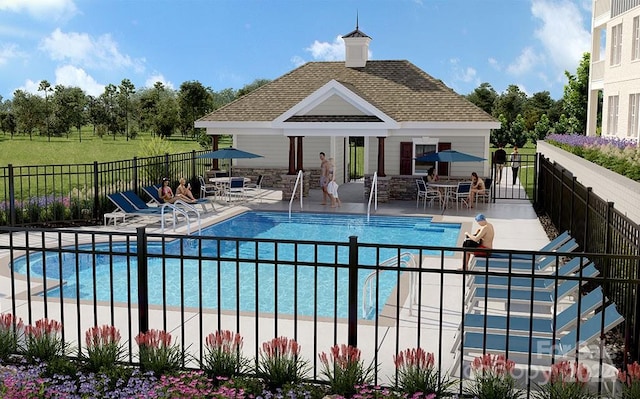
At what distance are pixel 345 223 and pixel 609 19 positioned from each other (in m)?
20.3

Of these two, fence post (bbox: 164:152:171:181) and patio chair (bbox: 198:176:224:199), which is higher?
fence post (bbox: 164:152:171:181)

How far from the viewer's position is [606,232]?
30.6ft

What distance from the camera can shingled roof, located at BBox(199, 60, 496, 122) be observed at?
25.4 m

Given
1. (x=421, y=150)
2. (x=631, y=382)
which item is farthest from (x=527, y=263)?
(x=421, y=150)

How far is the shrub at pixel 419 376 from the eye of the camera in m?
6.36

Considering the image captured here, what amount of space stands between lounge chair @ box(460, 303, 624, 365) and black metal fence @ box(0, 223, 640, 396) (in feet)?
0.09

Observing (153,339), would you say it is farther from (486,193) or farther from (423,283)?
(486,193)

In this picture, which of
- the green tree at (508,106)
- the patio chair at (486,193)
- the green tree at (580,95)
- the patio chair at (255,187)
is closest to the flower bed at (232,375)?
the patio chair at (486,193)

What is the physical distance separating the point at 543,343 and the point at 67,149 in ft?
202

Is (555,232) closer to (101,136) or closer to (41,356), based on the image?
(41,356)

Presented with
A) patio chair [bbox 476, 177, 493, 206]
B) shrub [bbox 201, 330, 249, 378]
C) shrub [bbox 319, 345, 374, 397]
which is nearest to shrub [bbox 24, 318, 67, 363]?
shrub [bbox 201, 330, 249, 378]

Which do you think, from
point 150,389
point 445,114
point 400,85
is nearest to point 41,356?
point 150,389

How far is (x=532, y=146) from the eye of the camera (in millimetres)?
71438

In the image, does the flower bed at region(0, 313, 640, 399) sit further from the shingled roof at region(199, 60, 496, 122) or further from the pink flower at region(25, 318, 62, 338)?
the shingled roof at region(199, 60, 496, 122)
